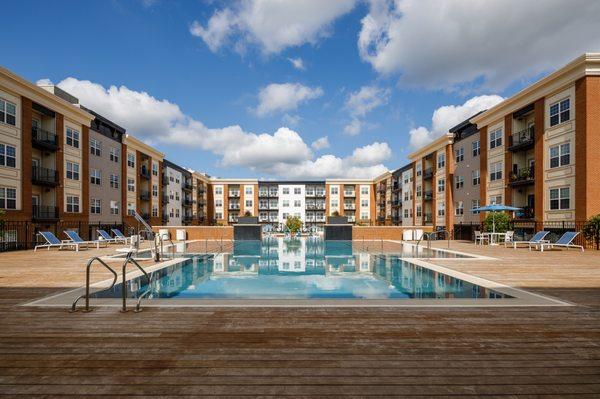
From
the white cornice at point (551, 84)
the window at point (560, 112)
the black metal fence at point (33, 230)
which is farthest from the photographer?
the window at point (560, 112)

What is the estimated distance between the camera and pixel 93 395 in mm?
3076

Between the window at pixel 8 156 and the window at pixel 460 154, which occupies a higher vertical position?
the window at pixel 460 154

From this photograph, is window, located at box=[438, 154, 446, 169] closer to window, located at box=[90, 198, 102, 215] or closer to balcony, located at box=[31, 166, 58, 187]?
window, located at box=[90, 198, 102, 215]

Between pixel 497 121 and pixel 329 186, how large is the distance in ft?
134

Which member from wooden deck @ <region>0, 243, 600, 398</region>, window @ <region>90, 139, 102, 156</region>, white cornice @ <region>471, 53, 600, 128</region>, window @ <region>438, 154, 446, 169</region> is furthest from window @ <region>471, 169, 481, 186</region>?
window @ <region>90, 139, 102, 156</region>

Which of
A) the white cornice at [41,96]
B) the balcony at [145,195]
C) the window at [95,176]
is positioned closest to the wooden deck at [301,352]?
the white cornice at [41,96]

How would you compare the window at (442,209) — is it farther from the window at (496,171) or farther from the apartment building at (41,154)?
the apartment building at (41,154)

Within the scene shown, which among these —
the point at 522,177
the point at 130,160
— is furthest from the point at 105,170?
the point at 522,177

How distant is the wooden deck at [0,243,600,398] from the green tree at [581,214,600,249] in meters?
16.3

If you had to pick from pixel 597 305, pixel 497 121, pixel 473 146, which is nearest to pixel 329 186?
pixel 473 146

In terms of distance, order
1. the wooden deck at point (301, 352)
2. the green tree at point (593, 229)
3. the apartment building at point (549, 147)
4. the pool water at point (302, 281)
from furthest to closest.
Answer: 1. the apartment building at point (549, 147)
2. the green tree at point (593, 229)
3. the pool water at point (302, 281)
4. the wooden deck at point (301, 352)

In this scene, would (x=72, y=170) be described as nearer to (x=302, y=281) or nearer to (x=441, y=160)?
(x=302, y=281)

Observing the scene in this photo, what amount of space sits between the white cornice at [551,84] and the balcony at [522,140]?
1.97 meters

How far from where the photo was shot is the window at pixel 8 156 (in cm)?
2217
